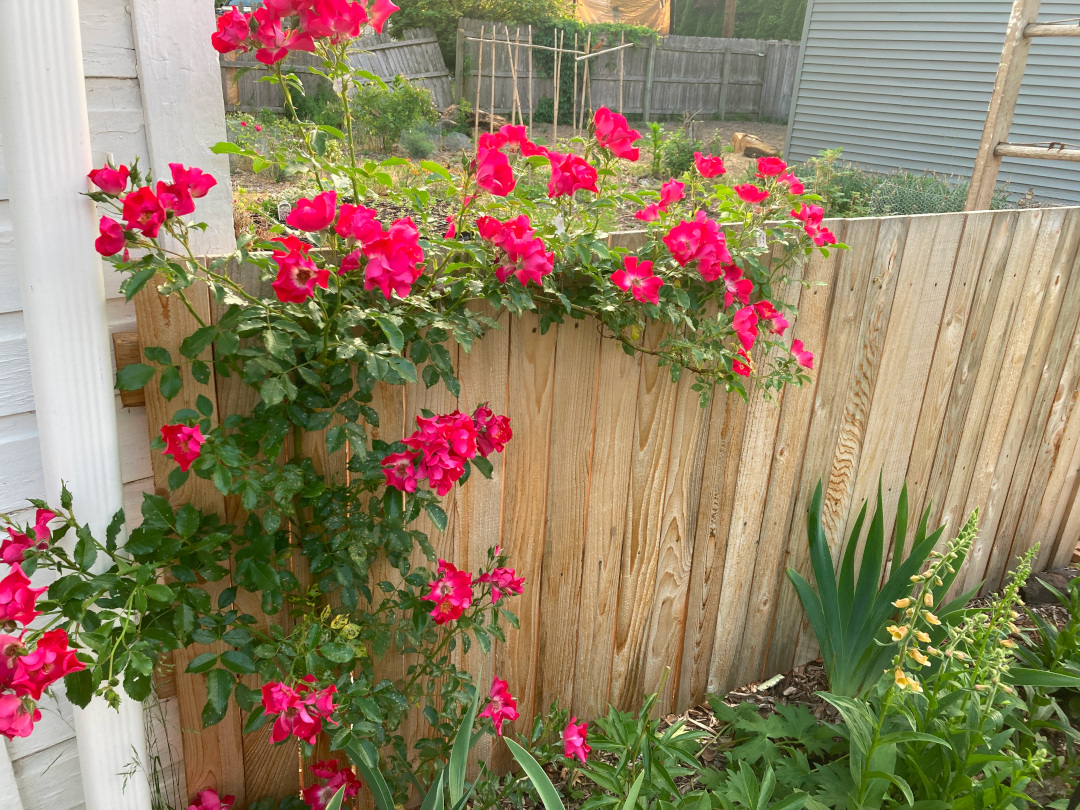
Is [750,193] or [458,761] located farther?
[750,193]

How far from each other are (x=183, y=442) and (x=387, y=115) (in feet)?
26.3

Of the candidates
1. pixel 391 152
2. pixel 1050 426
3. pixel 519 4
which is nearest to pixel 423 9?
pixel 519 4

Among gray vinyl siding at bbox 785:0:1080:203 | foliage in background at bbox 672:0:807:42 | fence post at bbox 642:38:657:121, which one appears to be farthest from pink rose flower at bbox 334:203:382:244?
foliage in background at bbox 672:0:807:42

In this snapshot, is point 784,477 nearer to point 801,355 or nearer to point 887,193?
point 801,355

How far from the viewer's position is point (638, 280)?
139 centimetres

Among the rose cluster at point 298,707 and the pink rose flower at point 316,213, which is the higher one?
the pink rose flower at point 316,213

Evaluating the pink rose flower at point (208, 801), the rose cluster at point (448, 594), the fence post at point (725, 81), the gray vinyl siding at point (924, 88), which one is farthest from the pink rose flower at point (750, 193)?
the fence post at point (725, 81)

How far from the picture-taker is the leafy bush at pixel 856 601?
1.96 meters

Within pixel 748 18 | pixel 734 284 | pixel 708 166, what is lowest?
pixel 734 284

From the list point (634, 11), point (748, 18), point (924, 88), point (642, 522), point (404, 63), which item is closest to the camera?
point (642, 522)

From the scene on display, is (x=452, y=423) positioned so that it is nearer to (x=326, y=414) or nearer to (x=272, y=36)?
(x=326, y=414)

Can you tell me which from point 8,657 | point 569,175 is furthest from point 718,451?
point 8,657

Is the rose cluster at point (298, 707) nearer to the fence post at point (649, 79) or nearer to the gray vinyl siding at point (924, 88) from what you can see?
the gray vinyl siding at point (924, 88)

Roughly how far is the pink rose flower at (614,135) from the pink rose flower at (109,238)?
2.63ft
